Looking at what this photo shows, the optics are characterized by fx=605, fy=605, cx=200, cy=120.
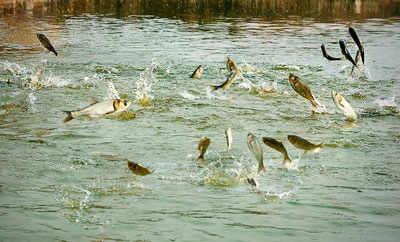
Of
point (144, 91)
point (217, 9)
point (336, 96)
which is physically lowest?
point (144, 91)

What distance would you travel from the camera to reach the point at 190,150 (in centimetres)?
834

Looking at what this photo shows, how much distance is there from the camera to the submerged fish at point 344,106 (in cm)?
865

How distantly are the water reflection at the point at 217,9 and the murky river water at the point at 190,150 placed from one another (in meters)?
14.2

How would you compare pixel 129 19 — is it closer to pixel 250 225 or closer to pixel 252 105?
pixel 252 105

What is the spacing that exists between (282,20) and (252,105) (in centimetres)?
1881

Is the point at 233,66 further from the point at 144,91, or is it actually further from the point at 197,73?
the point at 197,73

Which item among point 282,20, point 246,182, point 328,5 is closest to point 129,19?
point 282,20

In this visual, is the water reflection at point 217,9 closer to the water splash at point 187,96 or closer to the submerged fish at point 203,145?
the water splash at point 187,96

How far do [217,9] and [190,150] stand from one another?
28.1 m

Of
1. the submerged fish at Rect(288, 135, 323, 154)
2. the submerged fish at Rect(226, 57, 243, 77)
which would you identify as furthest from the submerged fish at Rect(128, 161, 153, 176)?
the submerged fish at Rect(226, 57, 243, 77)

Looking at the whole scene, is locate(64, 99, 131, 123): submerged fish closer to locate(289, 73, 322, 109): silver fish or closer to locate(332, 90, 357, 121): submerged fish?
locate(289, 73, 322, 109): silver fish

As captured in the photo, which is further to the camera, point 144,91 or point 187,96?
point 187,96

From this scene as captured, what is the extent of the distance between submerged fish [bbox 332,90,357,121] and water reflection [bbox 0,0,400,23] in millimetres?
19355

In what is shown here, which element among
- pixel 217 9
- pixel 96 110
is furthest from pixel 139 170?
pixel 217 9
